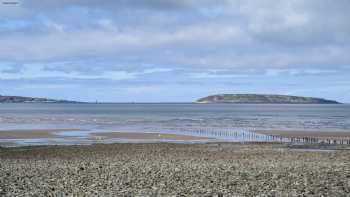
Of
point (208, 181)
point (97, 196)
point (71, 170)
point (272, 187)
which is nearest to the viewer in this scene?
point (97, 196)

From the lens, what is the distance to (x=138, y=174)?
2048 centimetres

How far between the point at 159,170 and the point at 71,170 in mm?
3598

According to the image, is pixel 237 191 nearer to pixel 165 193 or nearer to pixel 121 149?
pixel 165 193

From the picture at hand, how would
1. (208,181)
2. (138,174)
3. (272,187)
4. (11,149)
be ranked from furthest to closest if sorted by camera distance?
(11,149), (138,174), (208,181), (272,187)

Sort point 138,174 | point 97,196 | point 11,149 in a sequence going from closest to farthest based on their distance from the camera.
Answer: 1. point 97,196
2. point 138,174
3. point 11,149

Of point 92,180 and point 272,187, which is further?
point 92,180

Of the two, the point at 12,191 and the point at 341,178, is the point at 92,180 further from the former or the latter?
the point at 341,178

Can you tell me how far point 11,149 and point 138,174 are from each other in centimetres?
1928

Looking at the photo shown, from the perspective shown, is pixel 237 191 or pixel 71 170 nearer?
pixel 237 191

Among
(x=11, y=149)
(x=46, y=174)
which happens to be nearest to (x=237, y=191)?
(x=46, y=174)

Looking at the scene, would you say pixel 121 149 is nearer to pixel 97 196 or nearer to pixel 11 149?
pixel 11 149

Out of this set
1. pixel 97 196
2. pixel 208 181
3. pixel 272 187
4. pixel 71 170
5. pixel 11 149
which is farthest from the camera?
pixel 11 149

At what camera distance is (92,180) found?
1895 centimetres

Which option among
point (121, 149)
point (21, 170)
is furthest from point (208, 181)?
point (121, 149)
